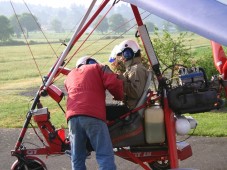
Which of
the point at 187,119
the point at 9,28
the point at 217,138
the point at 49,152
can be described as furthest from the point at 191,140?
the point at 9,28

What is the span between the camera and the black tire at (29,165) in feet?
18.5

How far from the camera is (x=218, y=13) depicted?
3.32 m

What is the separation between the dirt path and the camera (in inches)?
253

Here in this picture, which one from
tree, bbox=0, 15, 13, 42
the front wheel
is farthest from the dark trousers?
tree, bbox=0, 15, 13, 42

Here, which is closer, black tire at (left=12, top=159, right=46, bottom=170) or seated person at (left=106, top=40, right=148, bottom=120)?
seated person at (left=106, top=40, right=148, bottom=120)

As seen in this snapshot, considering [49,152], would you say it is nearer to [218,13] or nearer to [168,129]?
[168,129]

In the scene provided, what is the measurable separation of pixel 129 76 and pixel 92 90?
1.96ft

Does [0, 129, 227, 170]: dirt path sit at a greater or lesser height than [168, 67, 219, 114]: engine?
lesser

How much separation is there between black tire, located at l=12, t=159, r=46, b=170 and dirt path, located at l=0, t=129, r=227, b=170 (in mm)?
853

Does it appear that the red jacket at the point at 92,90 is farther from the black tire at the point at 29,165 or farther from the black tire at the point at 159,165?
the black tire at the point at 159,165

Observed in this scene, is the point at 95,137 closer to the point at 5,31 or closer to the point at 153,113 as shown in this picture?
the point at 153,113

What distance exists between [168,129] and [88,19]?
1815mm

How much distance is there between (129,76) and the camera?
5.15 meters

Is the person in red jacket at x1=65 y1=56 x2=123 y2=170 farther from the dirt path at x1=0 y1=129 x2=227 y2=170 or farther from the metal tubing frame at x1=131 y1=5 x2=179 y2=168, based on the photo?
the dirt path at x1=0 y1=129 x2=227 y2=170
